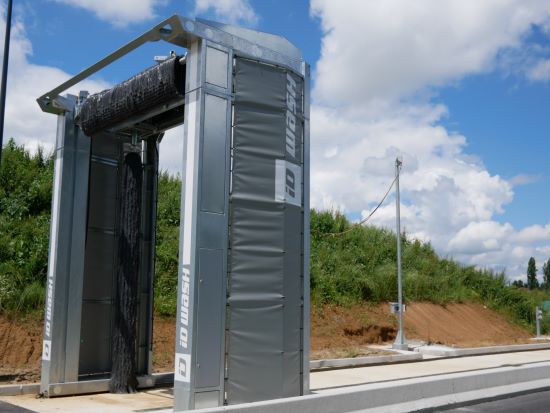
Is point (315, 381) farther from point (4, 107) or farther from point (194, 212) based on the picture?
point (4, 107)

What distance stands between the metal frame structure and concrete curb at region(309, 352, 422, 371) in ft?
17.0

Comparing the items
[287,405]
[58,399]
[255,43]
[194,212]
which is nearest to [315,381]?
[287,405]

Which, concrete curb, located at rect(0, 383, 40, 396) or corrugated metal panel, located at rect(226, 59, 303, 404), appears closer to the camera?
corrugated metal panel, located at rect(226, 59, 303, 404)

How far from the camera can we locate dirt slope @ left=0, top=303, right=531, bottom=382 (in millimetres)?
13906

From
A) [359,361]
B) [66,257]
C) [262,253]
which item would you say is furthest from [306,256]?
[359,361]

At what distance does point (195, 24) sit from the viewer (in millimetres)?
8539

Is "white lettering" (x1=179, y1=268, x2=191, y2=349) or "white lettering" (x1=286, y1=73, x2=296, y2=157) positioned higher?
"white lettering" (x1=286, y1=73, x2=296, y2=157)

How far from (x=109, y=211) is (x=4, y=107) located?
314 cm

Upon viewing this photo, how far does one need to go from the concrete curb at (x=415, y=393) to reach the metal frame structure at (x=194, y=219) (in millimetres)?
494

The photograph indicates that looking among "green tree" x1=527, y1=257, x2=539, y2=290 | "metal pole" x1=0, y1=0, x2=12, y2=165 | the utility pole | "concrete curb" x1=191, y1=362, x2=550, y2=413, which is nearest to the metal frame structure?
"concrete curb" x1=191, y1=362, x2=550, y2=413

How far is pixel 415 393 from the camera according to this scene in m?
10.6

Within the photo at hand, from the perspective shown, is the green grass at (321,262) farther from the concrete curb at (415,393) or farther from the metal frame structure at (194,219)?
the concrete curb at (415,393)

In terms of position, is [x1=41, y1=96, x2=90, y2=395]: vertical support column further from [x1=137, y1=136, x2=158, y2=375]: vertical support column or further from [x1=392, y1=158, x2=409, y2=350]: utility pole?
[x1=392, y1=158, x2=409, y2=350]: utility pole

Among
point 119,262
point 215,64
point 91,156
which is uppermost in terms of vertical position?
point 215,64
